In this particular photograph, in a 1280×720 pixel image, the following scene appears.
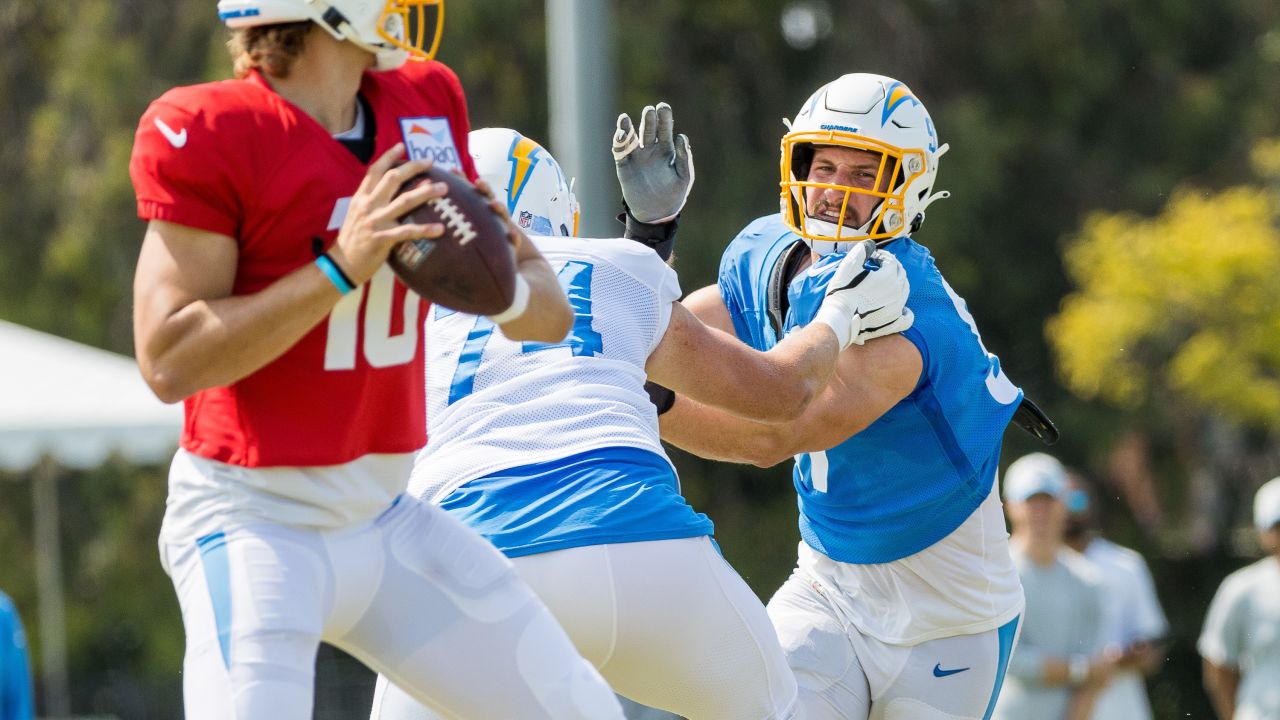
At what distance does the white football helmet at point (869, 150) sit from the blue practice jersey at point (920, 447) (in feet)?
0.31

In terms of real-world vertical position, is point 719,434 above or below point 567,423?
below

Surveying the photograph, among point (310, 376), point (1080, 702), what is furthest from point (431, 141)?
point (1080, 702)

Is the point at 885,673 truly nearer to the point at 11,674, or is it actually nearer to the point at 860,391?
the point at 860,391

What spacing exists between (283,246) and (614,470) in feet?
3.18

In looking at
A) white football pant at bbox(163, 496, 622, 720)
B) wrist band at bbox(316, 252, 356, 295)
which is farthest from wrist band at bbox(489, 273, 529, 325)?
white football pant at bbox(163, 496, 622, 720)

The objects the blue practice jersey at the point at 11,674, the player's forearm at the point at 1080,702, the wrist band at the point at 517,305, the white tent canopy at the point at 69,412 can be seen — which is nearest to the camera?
the wrist band at the point at 517,305

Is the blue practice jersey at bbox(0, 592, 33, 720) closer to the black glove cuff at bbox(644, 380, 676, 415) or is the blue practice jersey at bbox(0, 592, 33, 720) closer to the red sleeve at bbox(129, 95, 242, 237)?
the black glove cuff at bbox(644, 380, 676, 415)

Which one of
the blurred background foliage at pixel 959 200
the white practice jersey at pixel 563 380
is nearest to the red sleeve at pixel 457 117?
the white practice jersey at pixel 563 380

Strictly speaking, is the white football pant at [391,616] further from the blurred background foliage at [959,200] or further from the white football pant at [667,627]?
the blurred background foliage at [959,200]

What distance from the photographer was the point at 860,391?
4375 mm

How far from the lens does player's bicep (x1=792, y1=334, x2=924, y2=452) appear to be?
14.3ft

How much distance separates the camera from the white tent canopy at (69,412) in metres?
10.9

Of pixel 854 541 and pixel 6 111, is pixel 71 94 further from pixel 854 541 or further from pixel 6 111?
pixel 854 541

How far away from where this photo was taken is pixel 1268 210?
54.3ft
